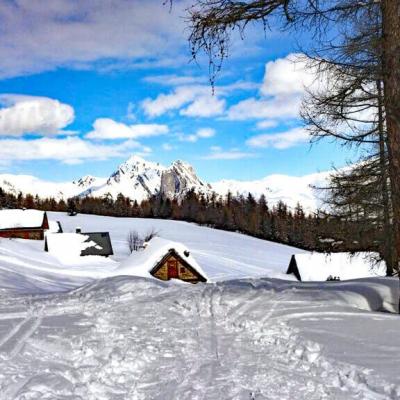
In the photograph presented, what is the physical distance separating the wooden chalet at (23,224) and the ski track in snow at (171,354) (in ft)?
Answer: 224

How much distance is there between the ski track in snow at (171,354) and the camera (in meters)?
4.27

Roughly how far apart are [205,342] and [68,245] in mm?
56738

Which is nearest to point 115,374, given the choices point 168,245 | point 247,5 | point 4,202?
point 247,5

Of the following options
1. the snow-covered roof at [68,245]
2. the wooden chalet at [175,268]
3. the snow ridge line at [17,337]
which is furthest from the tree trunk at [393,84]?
the snow-covered roof at [68,245]

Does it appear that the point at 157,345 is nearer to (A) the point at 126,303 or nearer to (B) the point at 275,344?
(B) the point at 275,344

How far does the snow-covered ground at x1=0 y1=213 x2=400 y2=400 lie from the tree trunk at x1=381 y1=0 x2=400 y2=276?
1.98m

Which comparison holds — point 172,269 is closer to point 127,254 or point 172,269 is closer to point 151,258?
point 151,258

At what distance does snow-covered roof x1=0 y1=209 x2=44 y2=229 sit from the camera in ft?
236

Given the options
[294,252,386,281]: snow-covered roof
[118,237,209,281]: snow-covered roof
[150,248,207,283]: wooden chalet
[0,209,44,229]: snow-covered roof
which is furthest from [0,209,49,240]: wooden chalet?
[294,252,386,281]: snow-covered roof

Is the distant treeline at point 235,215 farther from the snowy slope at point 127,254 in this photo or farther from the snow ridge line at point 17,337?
the snow ridge line at point 17,337

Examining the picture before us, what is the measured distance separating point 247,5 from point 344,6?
5.44 feet

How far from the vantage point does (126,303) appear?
8.91 m

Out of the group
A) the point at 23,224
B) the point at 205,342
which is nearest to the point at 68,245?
the point at 23,224

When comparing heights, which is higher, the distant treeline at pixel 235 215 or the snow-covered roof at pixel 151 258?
the distant treeline at pixel 235 215
